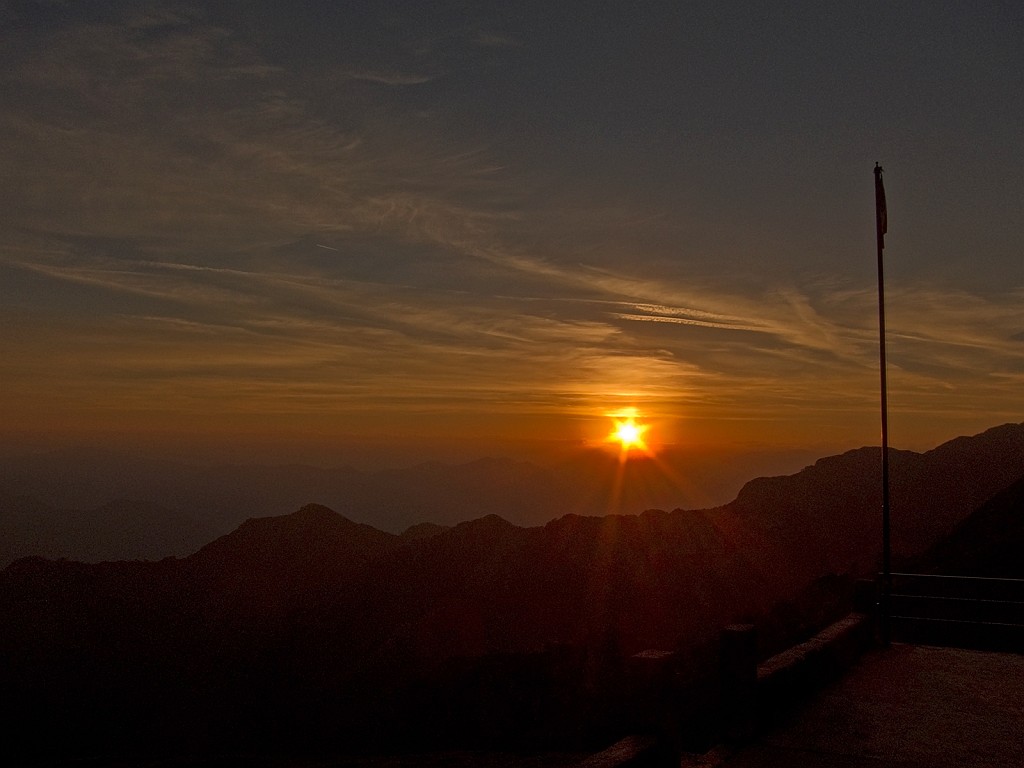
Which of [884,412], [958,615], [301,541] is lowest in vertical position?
[301,541]

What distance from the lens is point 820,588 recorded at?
3756cm

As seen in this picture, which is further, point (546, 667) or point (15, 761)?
point (15, 761)

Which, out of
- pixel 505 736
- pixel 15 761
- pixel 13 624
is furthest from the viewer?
pixel 13 624

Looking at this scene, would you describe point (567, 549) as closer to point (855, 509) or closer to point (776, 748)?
point (855, 509)

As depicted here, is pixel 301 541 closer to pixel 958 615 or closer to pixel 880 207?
pixel 958 615

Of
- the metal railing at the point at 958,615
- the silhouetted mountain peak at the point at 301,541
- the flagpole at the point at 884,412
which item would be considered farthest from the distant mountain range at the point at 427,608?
the flagpole at the point at 884,412

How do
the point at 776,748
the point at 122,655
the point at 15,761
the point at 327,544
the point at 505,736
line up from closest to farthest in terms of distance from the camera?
the point at 776,748 → the point at 505,736 → the point at 15,761 → the point at 122,655 → the point at 327,544

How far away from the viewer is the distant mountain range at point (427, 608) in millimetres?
46875

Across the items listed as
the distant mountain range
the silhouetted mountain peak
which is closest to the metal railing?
the distant mountain range

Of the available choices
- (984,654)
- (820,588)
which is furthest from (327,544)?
(984,654)

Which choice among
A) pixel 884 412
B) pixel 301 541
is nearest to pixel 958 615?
pixel 884 412

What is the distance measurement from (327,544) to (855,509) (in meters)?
58.6

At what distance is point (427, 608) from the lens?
64.1 metres

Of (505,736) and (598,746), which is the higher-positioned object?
(598,746)
